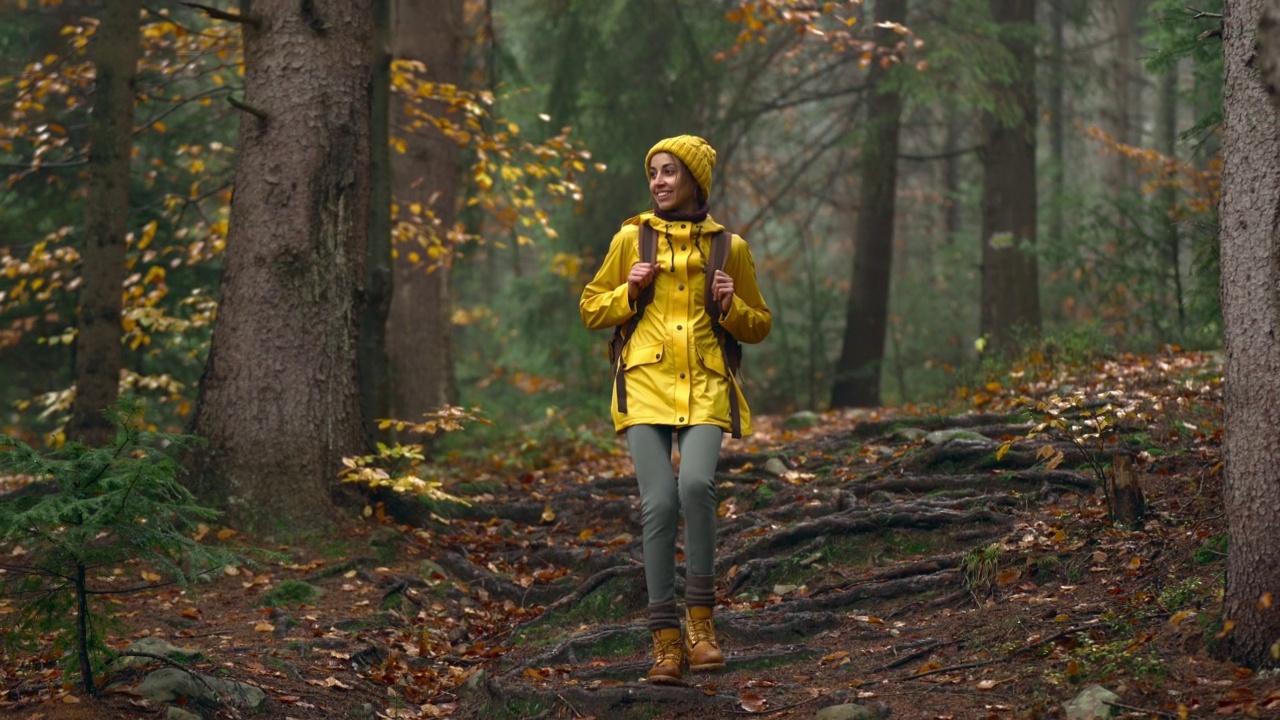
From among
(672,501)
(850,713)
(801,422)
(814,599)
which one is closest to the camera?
(850,713)

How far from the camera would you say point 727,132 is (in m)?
15.8

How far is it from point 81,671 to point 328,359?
3313 mm

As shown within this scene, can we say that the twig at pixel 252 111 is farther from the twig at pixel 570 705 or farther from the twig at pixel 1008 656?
the twig at pixel 1008 656

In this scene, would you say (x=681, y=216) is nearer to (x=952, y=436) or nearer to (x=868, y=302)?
(x=952, y=436)

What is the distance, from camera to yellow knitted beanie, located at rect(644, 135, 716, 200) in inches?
209

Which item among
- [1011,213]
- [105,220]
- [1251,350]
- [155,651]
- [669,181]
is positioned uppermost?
[1011,213]

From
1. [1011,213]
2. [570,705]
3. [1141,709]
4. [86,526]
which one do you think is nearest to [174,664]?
[86,526]

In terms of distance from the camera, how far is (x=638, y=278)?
512 cm

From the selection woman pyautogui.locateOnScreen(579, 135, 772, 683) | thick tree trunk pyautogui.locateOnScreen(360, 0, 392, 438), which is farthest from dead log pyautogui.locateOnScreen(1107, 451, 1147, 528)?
thick tree trunk pyautogui.locateOnScreen(360, 0, 392, 438)

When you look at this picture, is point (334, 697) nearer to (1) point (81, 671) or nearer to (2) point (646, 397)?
(1) point (81, 671)

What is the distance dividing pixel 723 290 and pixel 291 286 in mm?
3482

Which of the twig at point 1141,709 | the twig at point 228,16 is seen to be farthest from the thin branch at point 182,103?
the twig at point 1141,709

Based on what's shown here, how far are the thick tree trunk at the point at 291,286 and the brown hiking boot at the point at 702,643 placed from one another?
318cm

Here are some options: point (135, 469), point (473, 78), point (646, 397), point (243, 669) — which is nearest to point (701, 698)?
point (646, 397)
